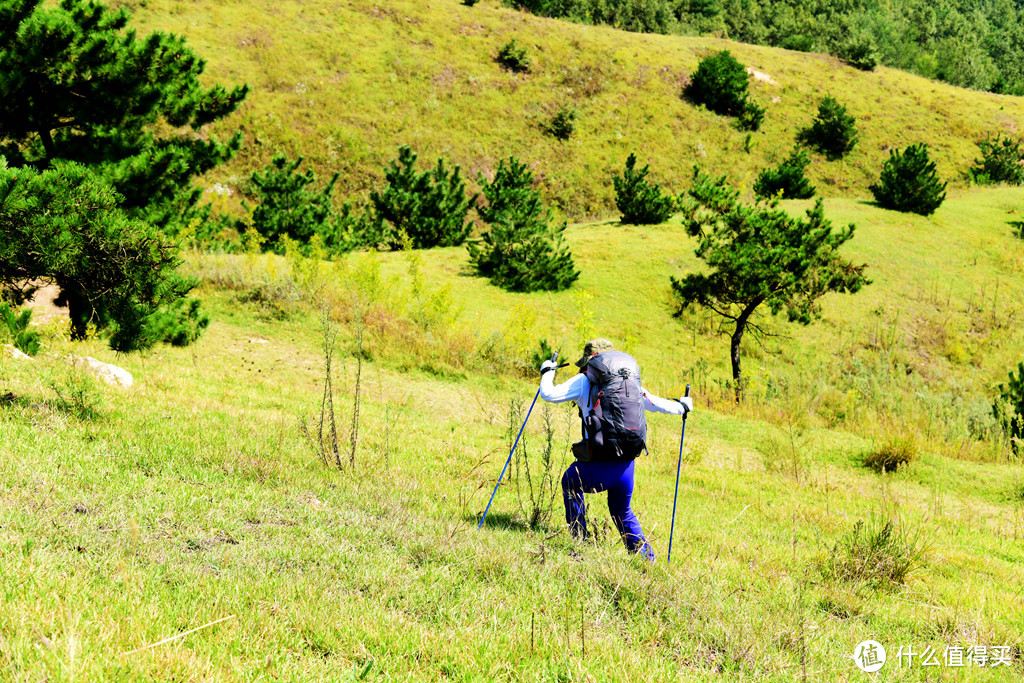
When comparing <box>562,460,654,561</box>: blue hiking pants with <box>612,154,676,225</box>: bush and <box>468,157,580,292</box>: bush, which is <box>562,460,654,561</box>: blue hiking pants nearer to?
<box>468,157,580,292</box>: bush

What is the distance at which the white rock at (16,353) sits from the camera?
27.8 ft

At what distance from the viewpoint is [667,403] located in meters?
5.23

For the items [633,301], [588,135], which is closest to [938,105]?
[588,135]

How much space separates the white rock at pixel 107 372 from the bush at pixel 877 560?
8.36 m

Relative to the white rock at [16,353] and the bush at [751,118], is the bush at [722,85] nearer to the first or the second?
the bush at [751,118]

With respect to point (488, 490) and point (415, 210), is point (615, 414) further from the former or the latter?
point (415, 210)

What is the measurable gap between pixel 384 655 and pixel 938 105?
182 ft

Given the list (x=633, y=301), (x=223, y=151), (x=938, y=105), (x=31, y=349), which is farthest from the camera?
(x=938, y=105)

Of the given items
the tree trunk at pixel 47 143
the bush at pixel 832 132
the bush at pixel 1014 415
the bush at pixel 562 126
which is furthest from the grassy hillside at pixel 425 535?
the bush at pixel 832 132

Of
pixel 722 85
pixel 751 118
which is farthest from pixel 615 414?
pixel 722 85

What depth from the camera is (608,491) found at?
5.04 m

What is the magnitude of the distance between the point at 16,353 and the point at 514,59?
41.6 m

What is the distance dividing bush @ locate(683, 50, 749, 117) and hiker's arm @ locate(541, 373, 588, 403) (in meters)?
44.1

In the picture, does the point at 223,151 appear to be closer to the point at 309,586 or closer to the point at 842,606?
the point at 309,586
